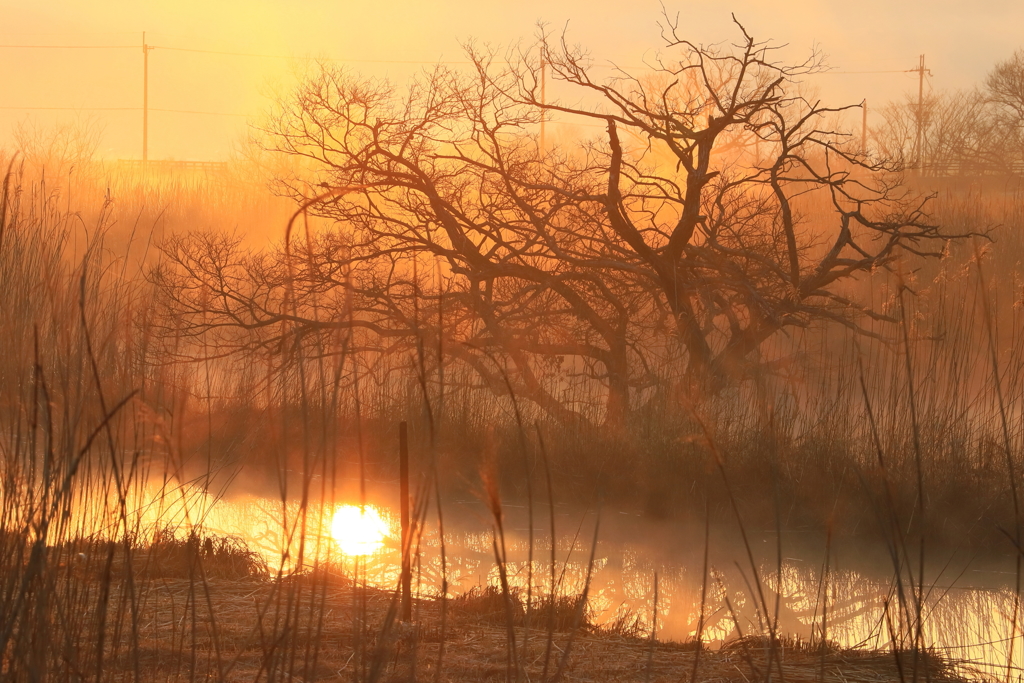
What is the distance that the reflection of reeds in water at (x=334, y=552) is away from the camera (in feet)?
5.29

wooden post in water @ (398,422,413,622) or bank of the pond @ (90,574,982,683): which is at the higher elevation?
wooden post in water @ (398,422,413,622)

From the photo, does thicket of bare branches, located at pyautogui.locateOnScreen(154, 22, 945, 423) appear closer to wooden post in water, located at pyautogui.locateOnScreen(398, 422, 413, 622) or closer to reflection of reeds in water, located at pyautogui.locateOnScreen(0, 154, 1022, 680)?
reflection of reeds in water, located at pyautogui.locateOnScreen(0, 154, 1022, 680)

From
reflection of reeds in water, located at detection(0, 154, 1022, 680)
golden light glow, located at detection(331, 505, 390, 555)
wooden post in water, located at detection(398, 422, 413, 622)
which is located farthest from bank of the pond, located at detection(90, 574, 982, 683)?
golden light glow, located at detection(331, 505, 390, 555)

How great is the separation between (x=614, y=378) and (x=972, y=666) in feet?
10.4

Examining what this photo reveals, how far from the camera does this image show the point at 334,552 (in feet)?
12.5

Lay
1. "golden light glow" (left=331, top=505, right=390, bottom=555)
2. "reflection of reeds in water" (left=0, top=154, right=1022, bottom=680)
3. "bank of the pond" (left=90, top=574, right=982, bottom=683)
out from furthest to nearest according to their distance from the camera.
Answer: "golden light glow" (left=331, top=505, right=390, bottom=555)
"bank of the pond" (left=90, top=574, right=982, bottom=683)
"reflection of reeds in water" (left=0, top=154, right=1022, bottom=680)

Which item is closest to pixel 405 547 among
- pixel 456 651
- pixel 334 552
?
pixel 456 651

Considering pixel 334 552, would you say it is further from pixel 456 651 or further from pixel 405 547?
Answer: pixel 405 547

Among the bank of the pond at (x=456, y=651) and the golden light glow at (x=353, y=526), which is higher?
the golden light glow at (x=353, y=526)

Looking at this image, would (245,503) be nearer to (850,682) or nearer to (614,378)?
(614,378)

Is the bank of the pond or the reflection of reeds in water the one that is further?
the bank of the pond

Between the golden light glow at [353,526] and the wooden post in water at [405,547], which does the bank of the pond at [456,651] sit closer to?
the wooden post in water at [405,547]

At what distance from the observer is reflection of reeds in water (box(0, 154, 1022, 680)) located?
161 centimetres

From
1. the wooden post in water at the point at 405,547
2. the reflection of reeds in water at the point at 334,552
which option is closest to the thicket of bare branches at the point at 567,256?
the reflection of reeds in water at the point at 334,552
